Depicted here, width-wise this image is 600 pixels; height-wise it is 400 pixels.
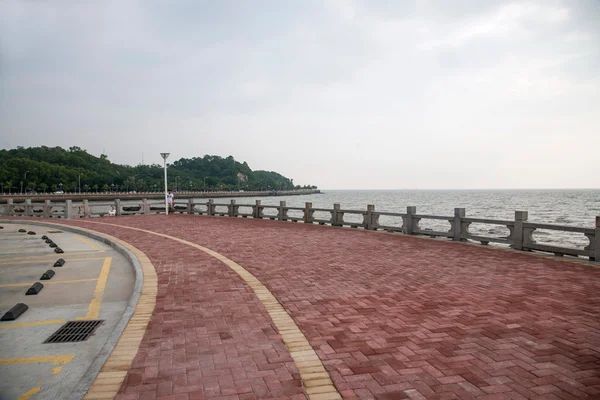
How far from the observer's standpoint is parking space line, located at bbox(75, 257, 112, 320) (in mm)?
5812

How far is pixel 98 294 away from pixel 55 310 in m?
0.92

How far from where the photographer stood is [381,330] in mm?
4758

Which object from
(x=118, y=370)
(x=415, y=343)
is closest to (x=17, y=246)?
(x=118, y=370)

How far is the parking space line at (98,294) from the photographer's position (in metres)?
5.81

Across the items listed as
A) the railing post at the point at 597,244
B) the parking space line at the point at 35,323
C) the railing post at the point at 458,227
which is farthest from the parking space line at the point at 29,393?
the railing post at the point at 458,227

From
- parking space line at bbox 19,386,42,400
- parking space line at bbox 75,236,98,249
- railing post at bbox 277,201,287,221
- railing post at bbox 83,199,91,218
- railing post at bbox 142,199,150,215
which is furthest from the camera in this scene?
railing post at bbox 142,199,150,215

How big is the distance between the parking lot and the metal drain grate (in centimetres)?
4

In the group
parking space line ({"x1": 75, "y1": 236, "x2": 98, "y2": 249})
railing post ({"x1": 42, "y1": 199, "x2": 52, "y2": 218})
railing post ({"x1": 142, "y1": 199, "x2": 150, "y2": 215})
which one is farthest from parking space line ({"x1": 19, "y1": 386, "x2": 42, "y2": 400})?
railing post ({"x1": 42, "y1": 199, "x2": 52, "y2": 218})

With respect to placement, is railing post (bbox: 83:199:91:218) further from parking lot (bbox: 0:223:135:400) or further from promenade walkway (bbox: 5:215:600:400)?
promenade walkway (bbox: 5:215:600:400)

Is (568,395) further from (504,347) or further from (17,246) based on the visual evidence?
(17,246)

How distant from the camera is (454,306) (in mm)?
5773

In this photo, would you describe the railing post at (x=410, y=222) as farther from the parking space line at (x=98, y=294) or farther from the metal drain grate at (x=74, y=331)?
the metal drain grate at (x=74, y=331)

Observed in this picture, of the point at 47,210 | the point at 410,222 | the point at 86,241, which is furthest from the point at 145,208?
the point at 410,222

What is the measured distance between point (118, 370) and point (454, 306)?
4616mm
